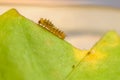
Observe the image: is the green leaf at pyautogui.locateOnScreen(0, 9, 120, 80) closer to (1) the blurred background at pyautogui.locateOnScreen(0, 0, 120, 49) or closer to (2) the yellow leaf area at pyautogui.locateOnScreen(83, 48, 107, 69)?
(2) the yellow leaf area at pyautogui.locateOnScreen(83, 48, 107, 69)

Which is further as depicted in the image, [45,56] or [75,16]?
[75,16]

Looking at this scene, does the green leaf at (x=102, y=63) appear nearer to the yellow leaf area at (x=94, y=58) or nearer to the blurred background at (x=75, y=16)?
the yellow leaf area at (x=94, y=58)

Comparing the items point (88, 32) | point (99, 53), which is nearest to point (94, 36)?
point (88, 32)

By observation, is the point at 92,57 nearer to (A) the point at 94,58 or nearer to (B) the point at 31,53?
(A) the point at 94,58

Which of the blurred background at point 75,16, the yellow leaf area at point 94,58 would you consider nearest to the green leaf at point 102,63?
the yellow leaf area at point 94,58

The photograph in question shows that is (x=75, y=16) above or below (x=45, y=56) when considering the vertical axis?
above

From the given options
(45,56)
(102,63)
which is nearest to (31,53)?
(45,56)

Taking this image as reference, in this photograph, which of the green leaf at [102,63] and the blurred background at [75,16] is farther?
the blurred background at [75,16]

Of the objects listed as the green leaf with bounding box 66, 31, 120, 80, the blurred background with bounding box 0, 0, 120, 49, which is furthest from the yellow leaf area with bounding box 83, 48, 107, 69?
the blurred background with bounding box 0, 0, 120, 49
